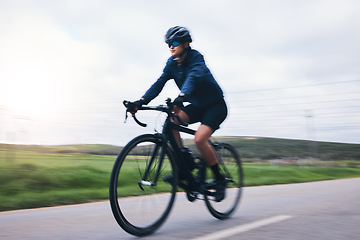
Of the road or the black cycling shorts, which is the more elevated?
the black cycling shorts

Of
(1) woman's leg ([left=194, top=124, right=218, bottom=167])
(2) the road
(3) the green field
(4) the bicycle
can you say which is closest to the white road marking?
(2) the road

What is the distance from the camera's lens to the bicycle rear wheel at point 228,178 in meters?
4.81

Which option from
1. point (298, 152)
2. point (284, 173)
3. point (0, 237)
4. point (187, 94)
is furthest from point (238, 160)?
point (298, 152)

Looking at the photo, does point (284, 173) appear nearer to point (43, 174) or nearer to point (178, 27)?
point (43, 174)

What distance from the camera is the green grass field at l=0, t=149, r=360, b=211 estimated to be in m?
6.75

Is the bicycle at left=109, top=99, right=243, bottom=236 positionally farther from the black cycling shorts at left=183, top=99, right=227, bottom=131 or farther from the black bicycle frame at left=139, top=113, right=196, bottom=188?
the black cycling shorts at left=183, top=99, right=227, bottom=131

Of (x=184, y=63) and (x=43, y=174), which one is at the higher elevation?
(x=184, y=63)

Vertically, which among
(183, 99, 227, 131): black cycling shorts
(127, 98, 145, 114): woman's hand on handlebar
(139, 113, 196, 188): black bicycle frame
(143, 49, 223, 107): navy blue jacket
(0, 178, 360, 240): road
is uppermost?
(143, 49, 223, 107): navy blue jacket

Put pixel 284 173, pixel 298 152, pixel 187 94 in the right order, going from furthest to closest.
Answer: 1. pixel 298 152
2. pixel 284 173
3. pixel 187 94

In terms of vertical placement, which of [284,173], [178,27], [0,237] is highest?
[284,173]

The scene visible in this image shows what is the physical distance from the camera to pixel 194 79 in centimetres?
404

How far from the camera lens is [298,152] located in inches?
1923

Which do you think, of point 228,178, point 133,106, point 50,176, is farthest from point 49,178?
point 133,106

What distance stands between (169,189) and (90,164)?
21.8 ft
